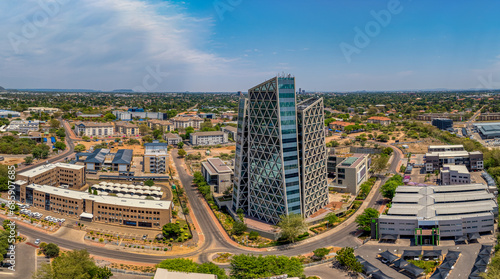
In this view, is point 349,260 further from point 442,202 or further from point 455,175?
point 455,175

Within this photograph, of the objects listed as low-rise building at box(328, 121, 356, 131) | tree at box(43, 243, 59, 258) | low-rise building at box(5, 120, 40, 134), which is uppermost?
low-rise building at box(5, 120, 40, 134)

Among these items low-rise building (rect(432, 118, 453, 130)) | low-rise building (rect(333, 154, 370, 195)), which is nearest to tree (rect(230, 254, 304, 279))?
low-rise building (rect(333, 154, 370, 195))

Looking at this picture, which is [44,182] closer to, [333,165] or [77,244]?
[77,244]

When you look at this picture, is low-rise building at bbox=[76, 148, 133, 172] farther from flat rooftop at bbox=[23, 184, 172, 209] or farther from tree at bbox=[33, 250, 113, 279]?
tree at bbox=[33, 250, 113, 279]

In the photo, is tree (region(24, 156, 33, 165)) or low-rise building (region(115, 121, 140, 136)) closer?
tree (region(24, 156, 33, 165))

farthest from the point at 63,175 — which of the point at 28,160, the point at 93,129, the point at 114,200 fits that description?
the point at 93,129

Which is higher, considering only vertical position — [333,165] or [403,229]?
[333,165]

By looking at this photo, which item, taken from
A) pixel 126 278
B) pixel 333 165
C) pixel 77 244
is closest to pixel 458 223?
pixel 333 165

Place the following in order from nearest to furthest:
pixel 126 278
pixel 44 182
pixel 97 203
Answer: pixel 126 278 → pixel 97 203 → pixel 44 182
